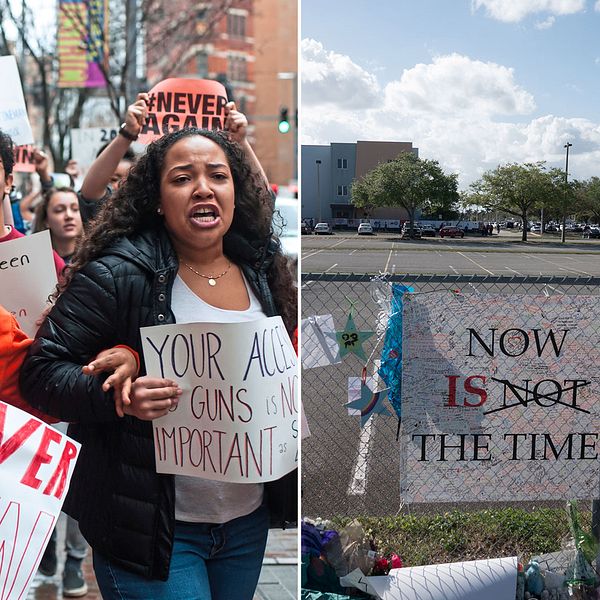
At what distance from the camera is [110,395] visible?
7.22 ft

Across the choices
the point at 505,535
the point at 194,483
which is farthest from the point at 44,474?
the point at 505,535

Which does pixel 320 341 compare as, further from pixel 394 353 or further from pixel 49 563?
pixel 49 563

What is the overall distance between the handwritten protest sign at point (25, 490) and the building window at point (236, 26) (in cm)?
5005

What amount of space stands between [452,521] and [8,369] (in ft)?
8.09

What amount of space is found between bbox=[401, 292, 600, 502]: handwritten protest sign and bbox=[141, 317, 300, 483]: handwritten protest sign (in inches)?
50.6

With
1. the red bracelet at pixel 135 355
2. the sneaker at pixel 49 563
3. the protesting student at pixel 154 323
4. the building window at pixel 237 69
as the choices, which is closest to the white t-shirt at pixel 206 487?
the protesting student at pixel 154 323

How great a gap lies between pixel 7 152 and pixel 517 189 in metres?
2.48

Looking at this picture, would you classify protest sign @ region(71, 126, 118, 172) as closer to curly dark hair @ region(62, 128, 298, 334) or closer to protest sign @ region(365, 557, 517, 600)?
curly dark hair @ region(62, 128, 298, 334)

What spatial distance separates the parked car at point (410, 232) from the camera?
4078 mm

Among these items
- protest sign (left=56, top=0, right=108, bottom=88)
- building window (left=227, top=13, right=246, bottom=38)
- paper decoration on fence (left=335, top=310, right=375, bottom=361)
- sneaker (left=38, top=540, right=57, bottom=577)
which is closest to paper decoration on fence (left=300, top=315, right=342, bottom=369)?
paper decoration on fence (left=335, top=310, right=375, bottom=361)

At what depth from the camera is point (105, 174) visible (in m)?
2.63

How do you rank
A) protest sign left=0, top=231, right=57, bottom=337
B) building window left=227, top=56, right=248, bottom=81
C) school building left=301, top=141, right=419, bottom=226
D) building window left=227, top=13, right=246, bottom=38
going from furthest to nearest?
1. building window left=227, top=13, right=246, bottom=38
2. building window left=227, top=56, right=248, bottom=81
3. school building left=301, top=141, right=419, bottom=226
4. protest sign left=0, top=231, right=57, bottom=337

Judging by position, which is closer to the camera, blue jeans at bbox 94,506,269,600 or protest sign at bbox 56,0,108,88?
blue jeans at bbox 94,506,269,600

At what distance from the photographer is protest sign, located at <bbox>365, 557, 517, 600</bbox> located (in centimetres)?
355
